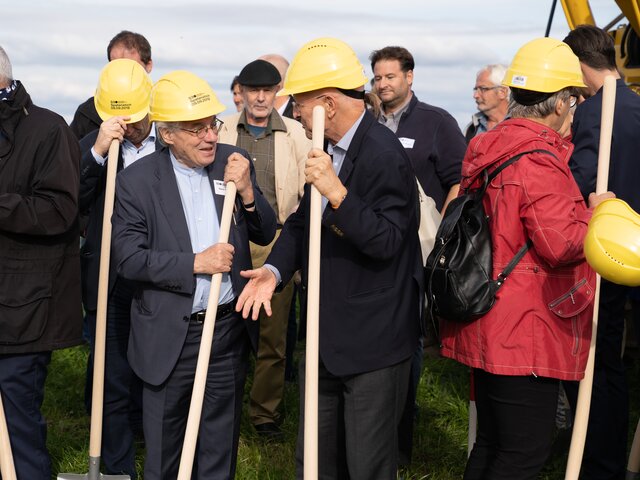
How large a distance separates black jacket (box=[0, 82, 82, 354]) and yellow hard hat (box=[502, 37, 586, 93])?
6.78ft

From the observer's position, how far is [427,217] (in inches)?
206

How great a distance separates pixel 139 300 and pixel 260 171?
217cm

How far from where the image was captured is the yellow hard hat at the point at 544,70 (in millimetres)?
3775

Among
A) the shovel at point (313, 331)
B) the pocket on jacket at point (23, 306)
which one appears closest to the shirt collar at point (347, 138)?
the shovel at point (313, 331)

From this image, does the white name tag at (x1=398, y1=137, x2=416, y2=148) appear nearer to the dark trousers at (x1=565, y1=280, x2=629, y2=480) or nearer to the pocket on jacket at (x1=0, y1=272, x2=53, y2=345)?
the dark trousers at (x1=565, y1=280, x2=629, y2=480)

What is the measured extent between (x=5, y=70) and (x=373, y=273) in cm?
198

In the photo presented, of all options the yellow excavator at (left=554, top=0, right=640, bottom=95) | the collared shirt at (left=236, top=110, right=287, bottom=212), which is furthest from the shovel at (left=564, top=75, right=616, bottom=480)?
the yellow excavator at (left=554, top=0, right=640, bottom=95)

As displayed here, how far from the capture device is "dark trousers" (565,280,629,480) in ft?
16.8

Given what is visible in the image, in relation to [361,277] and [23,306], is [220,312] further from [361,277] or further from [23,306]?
[23,306]

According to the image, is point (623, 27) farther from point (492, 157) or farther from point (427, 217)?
point (492, 157)

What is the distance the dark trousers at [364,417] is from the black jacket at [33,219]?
1389 millimetres

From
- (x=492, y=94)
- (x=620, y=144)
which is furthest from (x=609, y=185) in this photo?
(x=492, y=94)

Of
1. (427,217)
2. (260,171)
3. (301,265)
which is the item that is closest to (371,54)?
(260,171)

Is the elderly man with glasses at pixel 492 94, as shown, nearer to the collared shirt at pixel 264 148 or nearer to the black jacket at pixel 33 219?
the collared shirt at pixel 264 148
